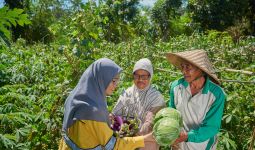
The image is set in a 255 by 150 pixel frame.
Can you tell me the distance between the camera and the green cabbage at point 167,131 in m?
2.21

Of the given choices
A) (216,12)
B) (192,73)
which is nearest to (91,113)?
(192,73)

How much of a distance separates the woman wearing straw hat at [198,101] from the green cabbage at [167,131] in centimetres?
16

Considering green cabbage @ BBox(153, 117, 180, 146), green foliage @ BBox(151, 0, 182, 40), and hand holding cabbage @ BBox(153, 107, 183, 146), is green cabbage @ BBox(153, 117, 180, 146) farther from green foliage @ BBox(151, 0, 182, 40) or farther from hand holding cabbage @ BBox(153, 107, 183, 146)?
green foliage @ BBox(151, 0, 182, 40)

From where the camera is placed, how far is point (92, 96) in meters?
2.11

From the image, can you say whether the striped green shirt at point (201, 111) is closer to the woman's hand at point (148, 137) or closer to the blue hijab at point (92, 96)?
the woman's hand at point (148, 137)

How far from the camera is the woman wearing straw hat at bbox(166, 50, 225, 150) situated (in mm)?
2359

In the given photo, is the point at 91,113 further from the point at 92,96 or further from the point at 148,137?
the point at 148,137

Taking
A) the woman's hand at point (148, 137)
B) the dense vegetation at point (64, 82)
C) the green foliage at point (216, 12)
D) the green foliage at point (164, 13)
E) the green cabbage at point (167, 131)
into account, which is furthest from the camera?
the green foliage at point (164, 13)

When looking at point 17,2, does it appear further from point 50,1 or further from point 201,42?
point 201,42

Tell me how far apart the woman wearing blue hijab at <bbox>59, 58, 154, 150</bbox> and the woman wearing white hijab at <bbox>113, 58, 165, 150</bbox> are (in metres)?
0.58

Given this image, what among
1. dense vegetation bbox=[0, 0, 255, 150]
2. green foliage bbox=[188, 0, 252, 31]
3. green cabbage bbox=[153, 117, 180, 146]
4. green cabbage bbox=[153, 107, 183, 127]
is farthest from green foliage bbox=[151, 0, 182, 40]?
green cabbage bbox=[153, 117, 180, 146]

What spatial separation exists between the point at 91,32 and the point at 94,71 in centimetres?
136

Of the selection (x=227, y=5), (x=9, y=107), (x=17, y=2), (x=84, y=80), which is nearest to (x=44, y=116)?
(x=9, y=107)

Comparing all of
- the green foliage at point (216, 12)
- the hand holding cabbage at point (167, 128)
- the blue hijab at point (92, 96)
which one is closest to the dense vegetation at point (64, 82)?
the blue hijab at point (92, 96)
